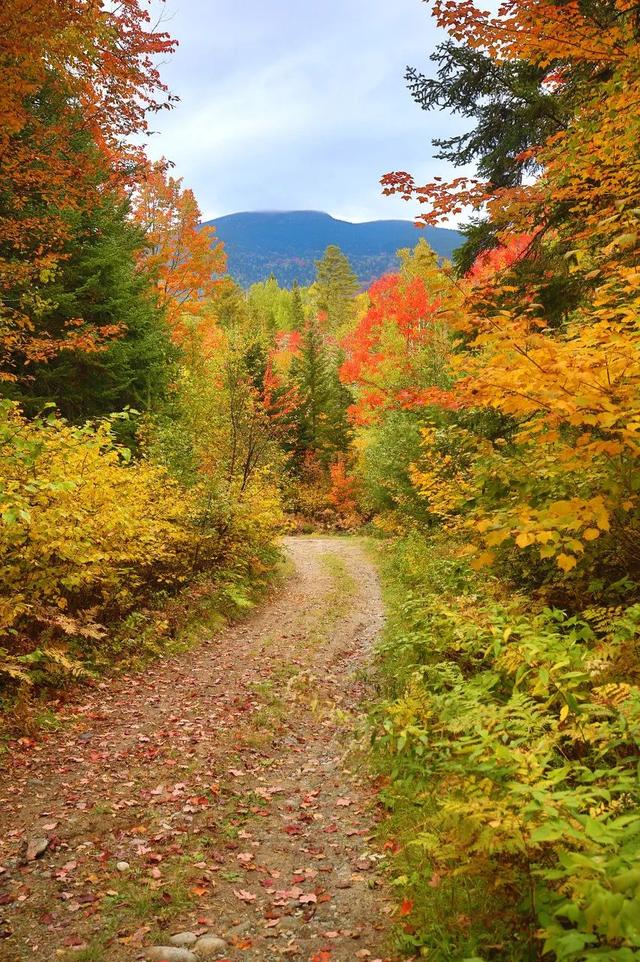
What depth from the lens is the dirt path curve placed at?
12.9 feet

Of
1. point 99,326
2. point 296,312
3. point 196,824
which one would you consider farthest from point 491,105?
point 296,312

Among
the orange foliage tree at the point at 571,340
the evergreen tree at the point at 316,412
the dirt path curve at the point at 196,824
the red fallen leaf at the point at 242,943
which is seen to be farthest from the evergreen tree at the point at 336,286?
the red fallen leaf at the point at 242,943

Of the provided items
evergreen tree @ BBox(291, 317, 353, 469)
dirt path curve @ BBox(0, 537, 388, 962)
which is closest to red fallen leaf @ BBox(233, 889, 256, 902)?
dirt path curve @ BBox(0, 537, 388, 962)

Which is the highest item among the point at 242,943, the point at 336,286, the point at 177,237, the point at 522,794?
the point at 336,286

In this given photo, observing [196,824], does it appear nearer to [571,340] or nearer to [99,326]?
[571,340]

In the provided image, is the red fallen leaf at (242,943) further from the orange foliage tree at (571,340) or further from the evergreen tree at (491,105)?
the evergreen tree at (491,105)

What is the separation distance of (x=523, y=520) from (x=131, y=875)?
4.19 meters

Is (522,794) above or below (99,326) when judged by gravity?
below

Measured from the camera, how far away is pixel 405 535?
835 inches

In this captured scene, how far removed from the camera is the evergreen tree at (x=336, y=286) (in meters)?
65.1

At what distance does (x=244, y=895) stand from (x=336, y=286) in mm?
67635

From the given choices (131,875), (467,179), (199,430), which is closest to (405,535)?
(199,430)

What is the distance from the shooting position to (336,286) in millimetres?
66562

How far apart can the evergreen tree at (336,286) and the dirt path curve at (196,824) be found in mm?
60296
